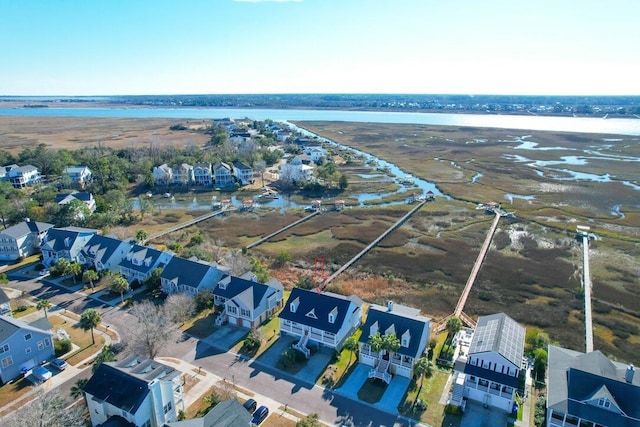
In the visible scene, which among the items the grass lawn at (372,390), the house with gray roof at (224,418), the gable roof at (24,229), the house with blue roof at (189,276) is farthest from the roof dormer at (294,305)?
the gable roof at (24,229)

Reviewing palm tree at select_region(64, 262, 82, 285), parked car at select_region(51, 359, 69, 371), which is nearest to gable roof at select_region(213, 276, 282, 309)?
parked car at select_region(51, 359, 69, 371)

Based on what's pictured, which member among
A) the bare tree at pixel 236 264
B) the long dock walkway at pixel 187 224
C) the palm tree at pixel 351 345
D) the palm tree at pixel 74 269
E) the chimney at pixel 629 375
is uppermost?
the chimney at pixel 629 375

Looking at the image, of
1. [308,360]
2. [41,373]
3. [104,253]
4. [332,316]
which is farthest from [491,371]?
[104,253]

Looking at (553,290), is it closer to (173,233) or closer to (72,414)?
(72,414)

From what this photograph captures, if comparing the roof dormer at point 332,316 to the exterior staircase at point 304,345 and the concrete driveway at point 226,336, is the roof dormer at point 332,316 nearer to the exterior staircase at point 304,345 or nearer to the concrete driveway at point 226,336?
the exterior staircase at point 304,345

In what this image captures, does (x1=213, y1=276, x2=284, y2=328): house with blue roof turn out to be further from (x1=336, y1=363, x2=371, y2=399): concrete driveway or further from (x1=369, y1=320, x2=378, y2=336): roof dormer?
(x1=369, y1=320, x2=378, y2=336): roof dormer

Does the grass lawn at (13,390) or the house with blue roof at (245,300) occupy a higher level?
the house with blue roof at (245,300)

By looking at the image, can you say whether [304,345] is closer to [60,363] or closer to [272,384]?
[272,384]

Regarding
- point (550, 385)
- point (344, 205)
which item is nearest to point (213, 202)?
point (344, 205)
